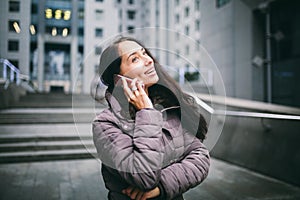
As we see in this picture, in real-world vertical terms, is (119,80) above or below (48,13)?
below

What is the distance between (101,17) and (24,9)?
372mm

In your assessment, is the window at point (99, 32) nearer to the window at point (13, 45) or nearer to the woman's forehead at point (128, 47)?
the window at point (13, 45)

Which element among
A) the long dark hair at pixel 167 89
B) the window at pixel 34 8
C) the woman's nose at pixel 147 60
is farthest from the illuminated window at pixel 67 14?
the woman's nose at pixel 147 60

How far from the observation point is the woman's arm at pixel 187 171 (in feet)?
3.13

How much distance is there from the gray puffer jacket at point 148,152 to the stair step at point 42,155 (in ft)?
12.6

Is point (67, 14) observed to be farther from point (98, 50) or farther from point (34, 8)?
point (98, 50)

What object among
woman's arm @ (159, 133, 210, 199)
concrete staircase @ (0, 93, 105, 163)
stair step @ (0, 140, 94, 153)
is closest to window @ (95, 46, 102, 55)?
woman's arm @ (159, 133, 210, 199)

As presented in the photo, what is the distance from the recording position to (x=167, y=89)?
3.38 ft

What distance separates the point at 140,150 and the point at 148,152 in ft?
0.08

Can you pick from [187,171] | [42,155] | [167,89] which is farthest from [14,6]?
[42,155]

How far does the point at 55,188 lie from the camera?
128 inches

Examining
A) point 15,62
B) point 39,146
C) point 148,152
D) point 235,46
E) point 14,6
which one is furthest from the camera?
point 235,46

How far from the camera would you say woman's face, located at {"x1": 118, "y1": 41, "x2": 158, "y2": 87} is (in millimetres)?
908

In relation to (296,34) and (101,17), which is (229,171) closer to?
(101,17)
